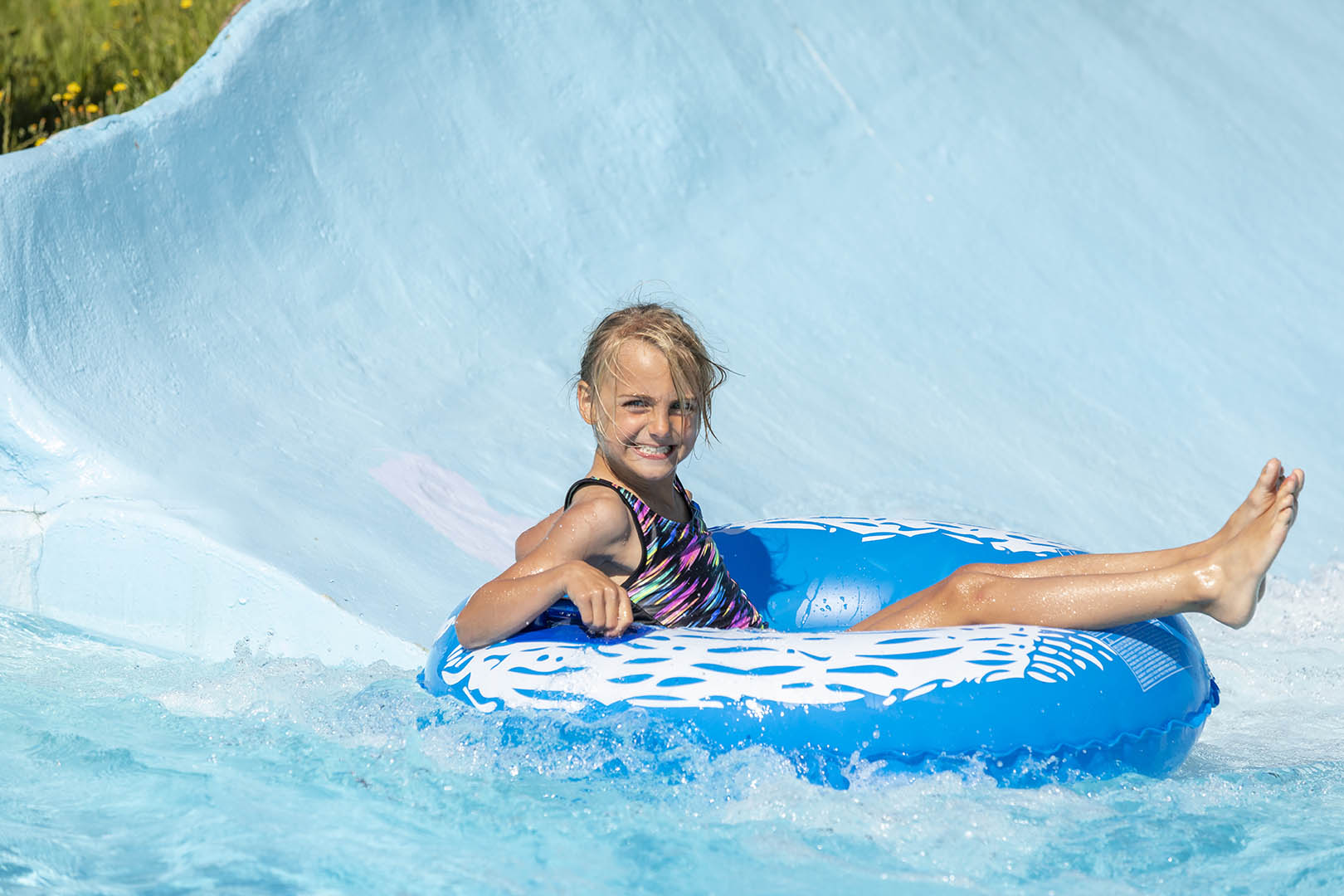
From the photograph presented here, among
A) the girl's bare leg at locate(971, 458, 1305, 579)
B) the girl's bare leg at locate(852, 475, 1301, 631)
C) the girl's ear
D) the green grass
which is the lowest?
the girl's bare leg at locate(852, 475, 1301, 631)

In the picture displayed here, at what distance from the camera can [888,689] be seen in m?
2.35

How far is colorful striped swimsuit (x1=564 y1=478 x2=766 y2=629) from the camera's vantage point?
9.19ft

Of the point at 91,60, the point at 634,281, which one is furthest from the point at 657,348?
the point at 91,60

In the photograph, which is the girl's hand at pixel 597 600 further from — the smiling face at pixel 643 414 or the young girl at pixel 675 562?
the smiling face at pixel 643 414

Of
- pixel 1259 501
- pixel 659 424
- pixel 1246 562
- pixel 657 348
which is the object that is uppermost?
pixel 657 348

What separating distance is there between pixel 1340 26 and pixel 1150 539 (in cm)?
354

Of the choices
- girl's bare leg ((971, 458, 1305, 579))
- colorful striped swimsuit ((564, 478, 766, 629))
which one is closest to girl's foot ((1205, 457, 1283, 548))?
girl's bare leg ((971, 458, 1305, 579))

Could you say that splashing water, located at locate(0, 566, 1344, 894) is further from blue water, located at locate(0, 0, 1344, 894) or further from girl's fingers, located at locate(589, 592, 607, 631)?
girl's fingers, located at locate(589, 592, 607, 631)

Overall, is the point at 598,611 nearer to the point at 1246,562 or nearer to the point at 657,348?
the point at 657,348

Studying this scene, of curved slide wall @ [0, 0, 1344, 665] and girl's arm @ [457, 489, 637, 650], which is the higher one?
curved slide wall @ [0, 0, 1344, 665]

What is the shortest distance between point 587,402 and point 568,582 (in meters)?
0.50

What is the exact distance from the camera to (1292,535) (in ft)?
15.6

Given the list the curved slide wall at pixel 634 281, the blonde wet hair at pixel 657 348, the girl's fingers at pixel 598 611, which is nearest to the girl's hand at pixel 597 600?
the girl's fingers at pixel 598 611

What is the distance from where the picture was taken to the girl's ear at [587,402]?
2841 mm
